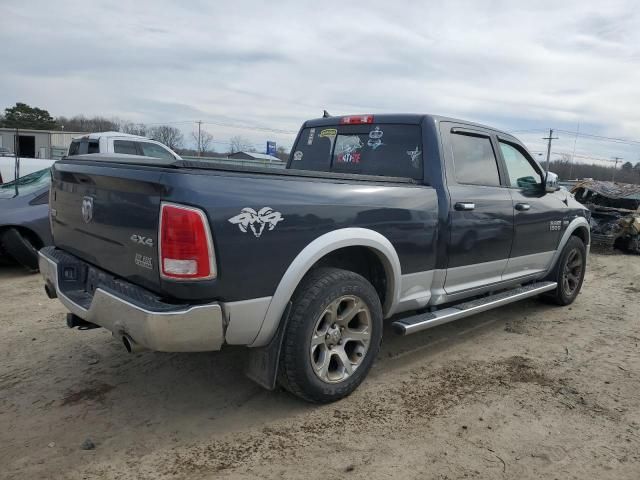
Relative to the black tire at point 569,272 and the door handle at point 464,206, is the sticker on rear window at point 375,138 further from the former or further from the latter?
the black tire at point 569,272

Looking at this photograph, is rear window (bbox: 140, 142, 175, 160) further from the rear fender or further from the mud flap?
the mud flap

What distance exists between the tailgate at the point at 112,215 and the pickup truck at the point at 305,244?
0.04 feet

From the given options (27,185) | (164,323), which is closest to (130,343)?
(164,323)

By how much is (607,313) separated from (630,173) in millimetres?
56085

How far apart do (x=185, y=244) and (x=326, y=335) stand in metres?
1.19

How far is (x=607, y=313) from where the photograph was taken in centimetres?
586

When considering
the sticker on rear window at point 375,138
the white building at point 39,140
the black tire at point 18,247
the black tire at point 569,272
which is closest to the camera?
the sticker on rear window at point 375,138

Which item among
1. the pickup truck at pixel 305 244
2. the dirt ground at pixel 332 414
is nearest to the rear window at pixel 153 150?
the dirt ground at pixel 332 414

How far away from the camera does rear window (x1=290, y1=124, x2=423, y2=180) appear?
409 cm

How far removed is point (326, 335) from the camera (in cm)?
328

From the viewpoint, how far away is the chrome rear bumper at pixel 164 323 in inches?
101

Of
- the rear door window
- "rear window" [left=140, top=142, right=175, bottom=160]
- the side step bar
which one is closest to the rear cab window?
the rear door window

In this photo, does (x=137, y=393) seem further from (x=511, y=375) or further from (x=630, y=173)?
(x=630, y=173)

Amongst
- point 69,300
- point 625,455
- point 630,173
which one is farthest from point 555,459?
point 630,173
